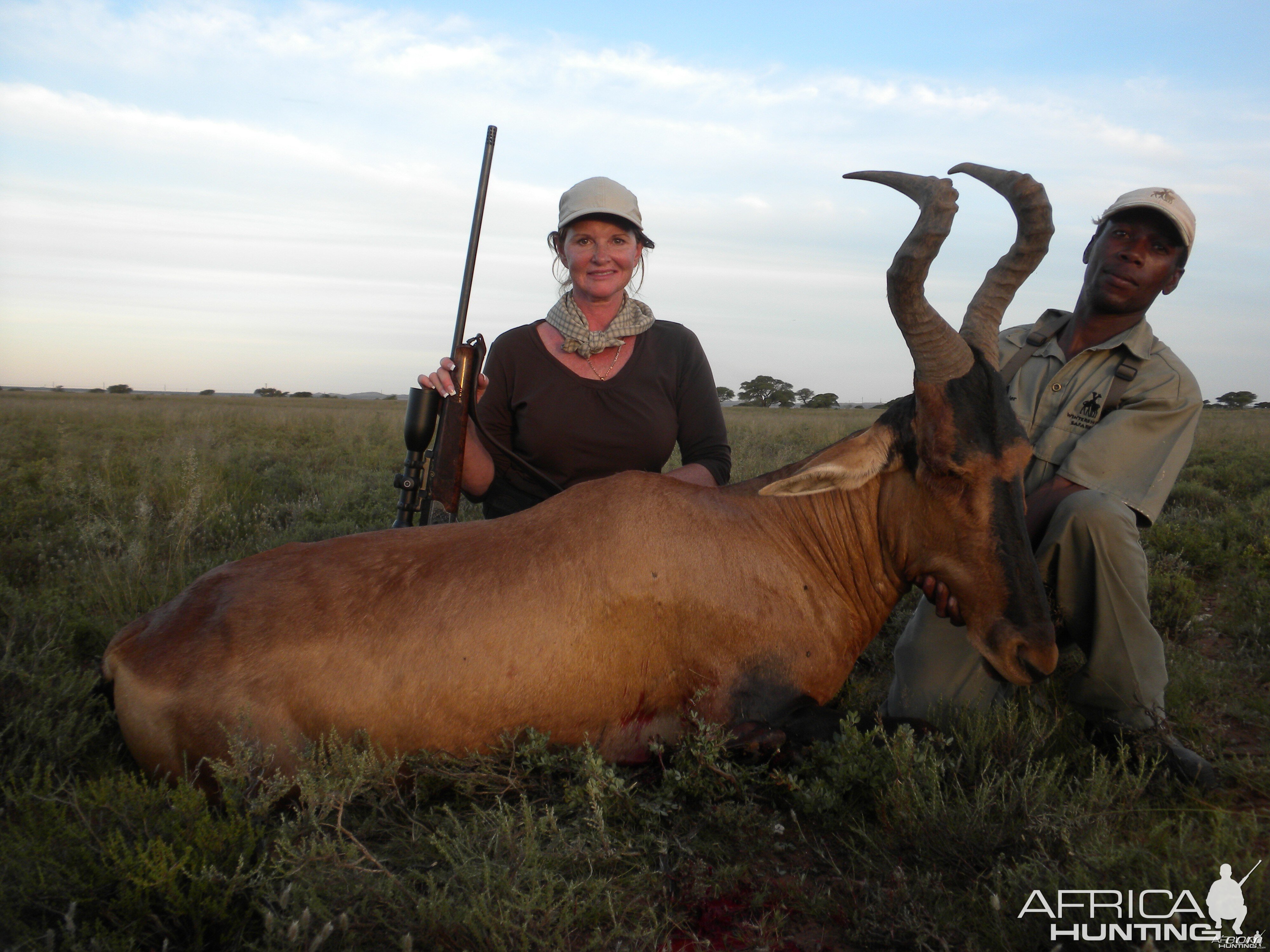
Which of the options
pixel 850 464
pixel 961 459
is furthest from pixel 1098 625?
pixel 850 464

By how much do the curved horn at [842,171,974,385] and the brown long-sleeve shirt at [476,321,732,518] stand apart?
200 centimetres

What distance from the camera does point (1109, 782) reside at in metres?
3.24

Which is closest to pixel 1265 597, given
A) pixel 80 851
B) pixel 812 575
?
pixel 812 575

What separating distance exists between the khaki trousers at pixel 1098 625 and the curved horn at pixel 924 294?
3.69ft

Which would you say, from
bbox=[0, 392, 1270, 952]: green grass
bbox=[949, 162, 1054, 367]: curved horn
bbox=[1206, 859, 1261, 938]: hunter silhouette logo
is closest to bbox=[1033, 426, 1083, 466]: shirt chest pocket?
bbox=[949, 162, 1054, 367]: curved horn

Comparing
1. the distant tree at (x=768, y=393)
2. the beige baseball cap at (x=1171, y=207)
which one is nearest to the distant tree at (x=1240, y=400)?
the distant tree at (x=768, y=393)

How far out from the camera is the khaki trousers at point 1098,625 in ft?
12.7

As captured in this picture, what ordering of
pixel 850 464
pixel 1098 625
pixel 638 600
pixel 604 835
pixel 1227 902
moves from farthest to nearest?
pixel 1098 625, pixel 850 464, pixel 638 600, pixel 604 835, pixel 1227 902

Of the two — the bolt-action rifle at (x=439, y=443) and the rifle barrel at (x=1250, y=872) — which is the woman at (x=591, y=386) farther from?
the rifle barrel at (x=1250, y=872)

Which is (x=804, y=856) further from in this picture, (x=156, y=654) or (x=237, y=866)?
(x=156, y=654)

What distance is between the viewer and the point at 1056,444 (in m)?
4.48

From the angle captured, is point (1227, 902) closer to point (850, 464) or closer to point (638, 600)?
point (850, 464)

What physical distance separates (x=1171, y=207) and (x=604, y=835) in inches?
164

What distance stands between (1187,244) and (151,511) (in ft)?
26.8
